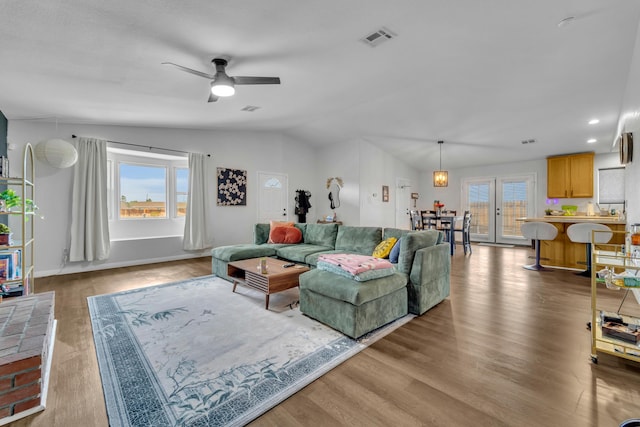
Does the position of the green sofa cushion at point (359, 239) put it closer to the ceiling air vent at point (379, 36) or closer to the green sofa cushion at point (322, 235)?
the green sofa cushion at point (322, 235)

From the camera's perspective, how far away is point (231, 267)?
3.73m

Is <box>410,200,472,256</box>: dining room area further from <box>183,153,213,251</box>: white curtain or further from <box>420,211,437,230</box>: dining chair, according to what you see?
<box>183,153,213,251</box>: white curtain

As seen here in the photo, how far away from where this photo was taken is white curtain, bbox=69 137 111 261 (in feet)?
15.3

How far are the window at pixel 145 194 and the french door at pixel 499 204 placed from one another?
830 cm

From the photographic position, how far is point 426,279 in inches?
114

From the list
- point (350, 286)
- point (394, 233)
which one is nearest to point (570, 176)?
point (394, 233)

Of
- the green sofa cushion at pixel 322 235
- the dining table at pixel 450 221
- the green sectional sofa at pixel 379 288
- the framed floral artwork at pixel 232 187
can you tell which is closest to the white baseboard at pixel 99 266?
A: the framed floral artwork at pixel 232 187

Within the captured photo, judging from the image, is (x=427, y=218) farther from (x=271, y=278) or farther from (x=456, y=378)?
(x=456, y=378)

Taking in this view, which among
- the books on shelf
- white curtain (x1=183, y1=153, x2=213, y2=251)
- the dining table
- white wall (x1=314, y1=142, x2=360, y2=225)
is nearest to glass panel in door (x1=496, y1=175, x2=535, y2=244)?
the dining table

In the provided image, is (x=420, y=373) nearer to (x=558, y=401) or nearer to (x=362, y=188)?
(x=558, y=401)

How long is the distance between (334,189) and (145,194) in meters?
A: 4.40

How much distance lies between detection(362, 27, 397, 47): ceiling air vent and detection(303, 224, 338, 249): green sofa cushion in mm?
2636

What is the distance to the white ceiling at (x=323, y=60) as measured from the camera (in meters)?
2.29

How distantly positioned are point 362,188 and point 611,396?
574cm
